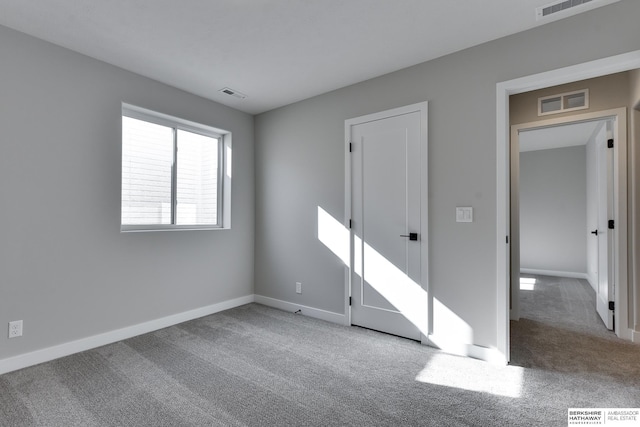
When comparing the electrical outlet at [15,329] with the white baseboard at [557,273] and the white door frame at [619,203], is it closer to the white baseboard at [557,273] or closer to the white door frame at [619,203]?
the white door frame at [619,203]

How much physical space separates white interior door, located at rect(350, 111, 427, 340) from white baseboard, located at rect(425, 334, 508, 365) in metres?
0.18

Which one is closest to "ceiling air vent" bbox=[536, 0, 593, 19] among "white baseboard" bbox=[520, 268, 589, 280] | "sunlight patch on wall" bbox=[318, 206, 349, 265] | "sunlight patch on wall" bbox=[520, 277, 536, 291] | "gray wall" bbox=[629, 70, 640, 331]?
"gray wall" bbox=[629, 70, 640, 331]

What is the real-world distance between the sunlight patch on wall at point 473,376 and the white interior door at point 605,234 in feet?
5.88

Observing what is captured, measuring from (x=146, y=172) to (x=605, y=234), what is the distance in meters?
5.00

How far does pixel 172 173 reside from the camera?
11.7 ft

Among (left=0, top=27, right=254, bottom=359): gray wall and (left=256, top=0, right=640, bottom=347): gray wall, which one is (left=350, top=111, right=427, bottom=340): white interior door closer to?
(left=256, top=0, right=640, bottom=347): gray wall

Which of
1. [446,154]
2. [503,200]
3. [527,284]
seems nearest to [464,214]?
[503,200]

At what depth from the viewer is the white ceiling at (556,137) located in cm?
512

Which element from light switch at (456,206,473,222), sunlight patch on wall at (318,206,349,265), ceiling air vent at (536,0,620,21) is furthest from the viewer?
sunlight patch on wall at (318,206,349,265)

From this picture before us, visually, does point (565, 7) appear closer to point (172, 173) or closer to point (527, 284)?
point (172, 173)

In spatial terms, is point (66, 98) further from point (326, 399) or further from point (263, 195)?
point (326, 399)

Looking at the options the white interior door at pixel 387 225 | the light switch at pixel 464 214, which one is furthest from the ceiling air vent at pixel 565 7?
the light switch at pixel 464 214

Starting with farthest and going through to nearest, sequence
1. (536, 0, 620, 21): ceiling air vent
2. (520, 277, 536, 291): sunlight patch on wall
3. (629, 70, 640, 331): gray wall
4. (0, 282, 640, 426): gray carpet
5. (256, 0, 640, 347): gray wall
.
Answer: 1. (520, 277, 536, 291): sunlight patch on wall
2. (629, 70, 640, 331): gray wall
3. (256, 0, 640, 347): gray wall
4. (536, 0, 620, 21): ceiling air vent
5. (0, 282, 640, 426): gray carpet

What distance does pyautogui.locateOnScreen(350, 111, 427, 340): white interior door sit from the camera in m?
2.99
